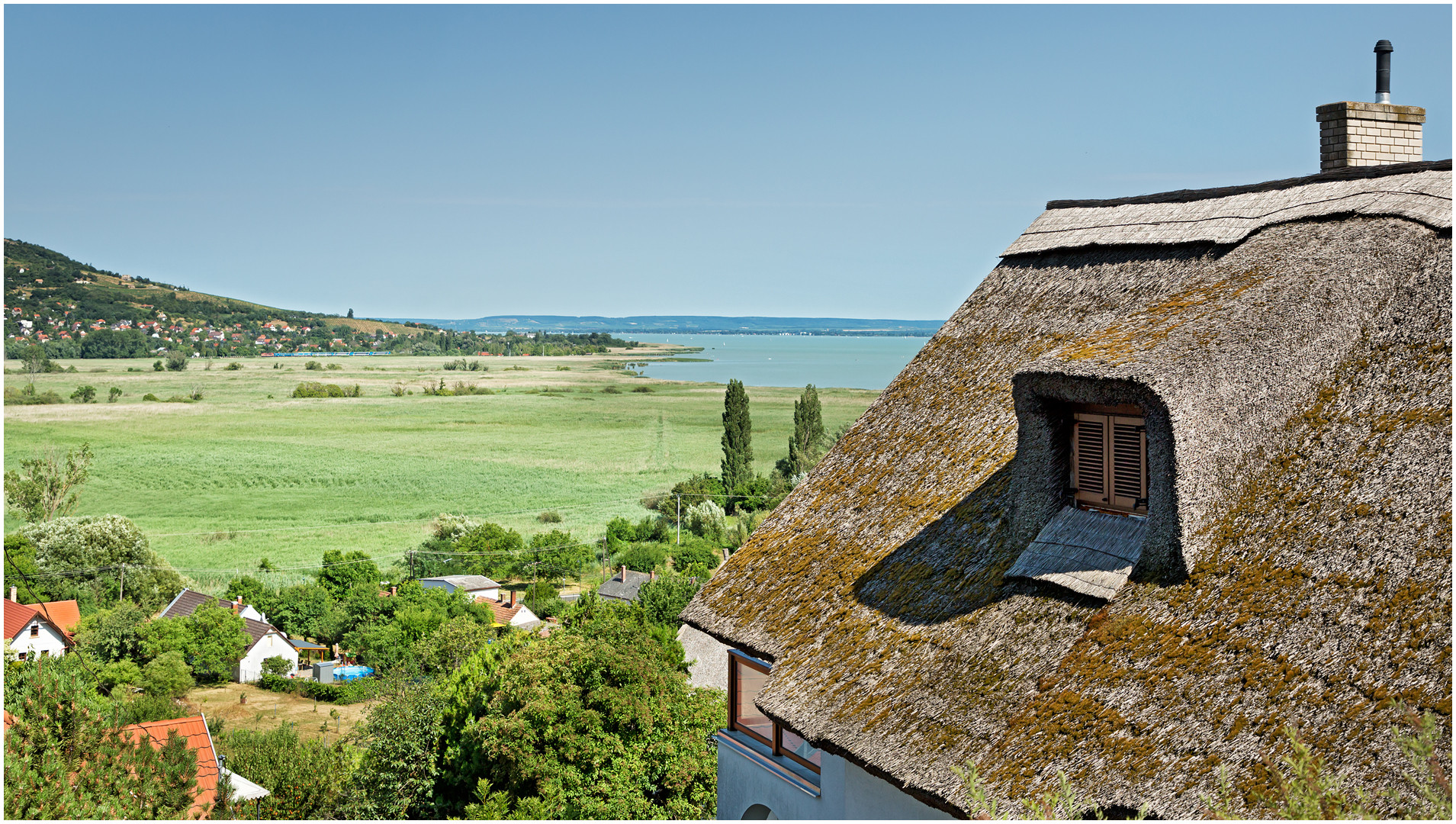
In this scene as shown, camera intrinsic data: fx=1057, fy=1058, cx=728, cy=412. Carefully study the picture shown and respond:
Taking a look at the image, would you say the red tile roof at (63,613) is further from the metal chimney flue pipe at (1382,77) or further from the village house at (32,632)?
the metal chimney flue pipe at (1382,77)

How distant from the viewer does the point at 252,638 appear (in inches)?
2047

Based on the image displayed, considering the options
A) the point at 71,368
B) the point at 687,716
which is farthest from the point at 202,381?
the point at 687,716

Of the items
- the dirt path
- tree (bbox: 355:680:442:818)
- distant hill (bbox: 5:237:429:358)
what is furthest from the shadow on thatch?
distant hill (bbox: 5:237:429:358)

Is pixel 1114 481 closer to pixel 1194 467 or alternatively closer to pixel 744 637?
pixel 1194 467

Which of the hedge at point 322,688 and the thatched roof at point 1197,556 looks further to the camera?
the hedge at point 322,688

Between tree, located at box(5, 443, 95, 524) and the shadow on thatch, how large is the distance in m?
88.5

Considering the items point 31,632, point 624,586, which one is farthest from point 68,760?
point 31,632

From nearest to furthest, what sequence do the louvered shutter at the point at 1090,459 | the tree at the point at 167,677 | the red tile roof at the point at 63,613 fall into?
the louvered shutter at the point at 1090,459 → the tree at the point at 167,677 → the red tile roof at the point at 63,613

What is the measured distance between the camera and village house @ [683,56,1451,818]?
546cm

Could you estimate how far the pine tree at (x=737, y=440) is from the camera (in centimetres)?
7794

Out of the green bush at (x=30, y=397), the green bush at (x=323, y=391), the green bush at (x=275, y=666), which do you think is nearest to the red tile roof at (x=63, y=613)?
the green bush at (x=275, y=666)

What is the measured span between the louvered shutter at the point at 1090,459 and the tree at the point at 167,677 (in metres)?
47.2

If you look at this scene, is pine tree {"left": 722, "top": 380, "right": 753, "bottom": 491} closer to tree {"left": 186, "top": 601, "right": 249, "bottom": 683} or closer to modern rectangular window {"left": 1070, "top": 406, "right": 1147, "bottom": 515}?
tree {"left": 186, "top": 601, "right": 249, "bottom": 683}

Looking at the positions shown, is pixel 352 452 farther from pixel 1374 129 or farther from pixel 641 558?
pixel 1374 129
